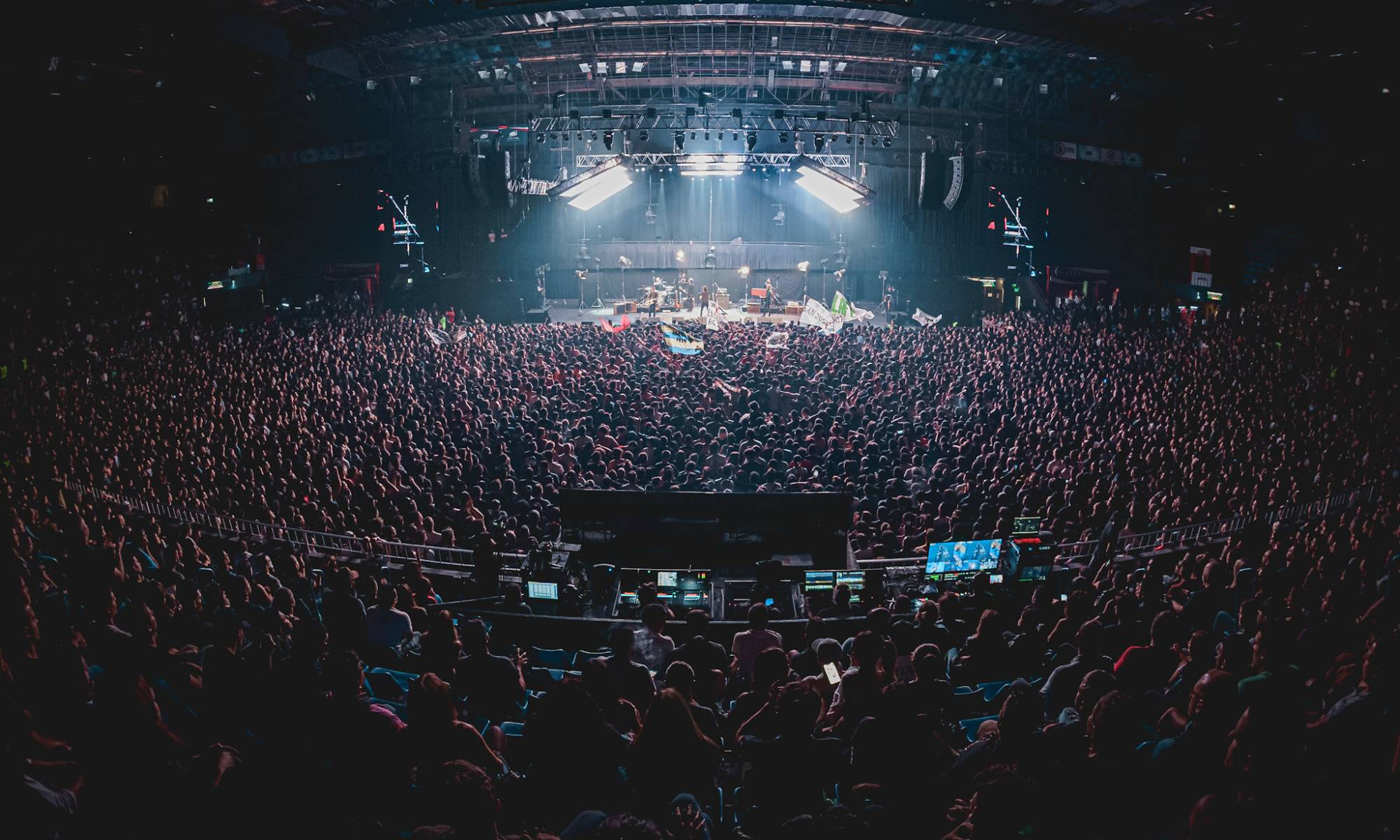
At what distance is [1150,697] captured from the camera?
4852 mm

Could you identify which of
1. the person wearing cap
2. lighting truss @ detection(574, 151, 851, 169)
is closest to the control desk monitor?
the person wearing cap

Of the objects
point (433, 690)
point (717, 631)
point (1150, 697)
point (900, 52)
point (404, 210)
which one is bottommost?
point (717, 631)

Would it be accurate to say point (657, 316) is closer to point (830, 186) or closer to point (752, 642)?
point (830, 186)

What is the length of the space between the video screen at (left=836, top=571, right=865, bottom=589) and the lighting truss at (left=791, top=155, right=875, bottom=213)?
2407cm

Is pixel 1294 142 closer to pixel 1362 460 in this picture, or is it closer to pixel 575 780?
pixel 1362 460

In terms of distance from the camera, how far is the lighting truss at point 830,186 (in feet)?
98.5

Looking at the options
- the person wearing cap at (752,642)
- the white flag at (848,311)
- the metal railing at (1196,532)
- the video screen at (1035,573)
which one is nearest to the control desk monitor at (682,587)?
the metal railing at (1196,532)

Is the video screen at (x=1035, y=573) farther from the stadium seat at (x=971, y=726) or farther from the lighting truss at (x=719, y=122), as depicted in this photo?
the lighting truss at (x=719, y=122)

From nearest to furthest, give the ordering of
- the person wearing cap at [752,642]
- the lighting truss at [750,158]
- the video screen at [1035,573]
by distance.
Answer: the person wearing cap at [752,642], the video screen at [1035,573], the lighting truss at [750,158]

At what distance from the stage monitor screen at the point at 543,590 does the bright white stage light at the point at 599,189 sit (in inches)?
1086

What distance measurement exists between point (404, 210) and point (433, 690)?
1234 inches

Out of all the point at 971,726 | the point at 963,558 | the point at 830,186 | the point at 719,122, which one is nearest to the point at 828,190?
the point at 830,186

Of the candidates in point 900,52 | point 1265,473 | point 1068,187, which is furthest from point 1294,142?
point 1265,473

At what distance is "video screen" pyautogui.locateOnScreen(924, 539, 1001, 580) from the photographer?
8.34 metres
